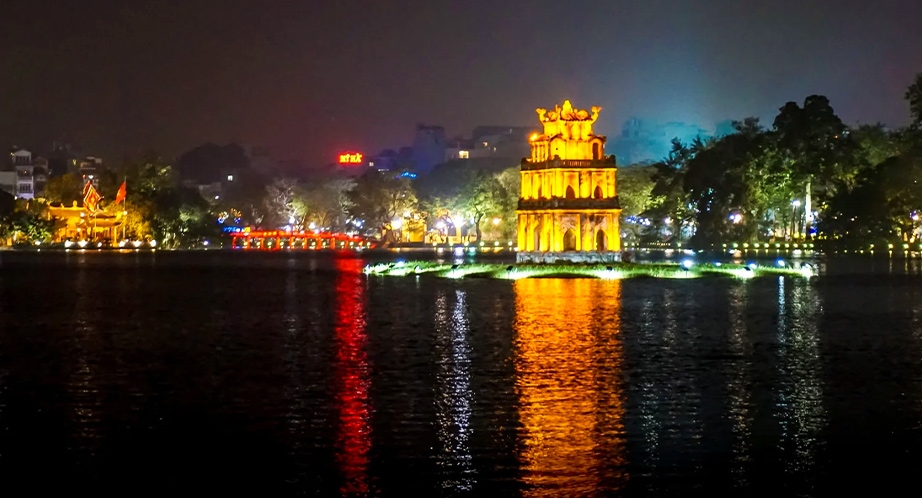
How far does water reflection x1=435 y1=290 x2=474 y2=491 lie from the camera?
59.4 feet

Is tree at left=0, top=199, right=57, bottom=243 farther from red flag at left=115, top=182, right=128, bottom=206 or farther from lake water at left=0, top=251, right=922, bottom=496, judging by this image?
lake water at left=0, top=251, right=922, bottom=496

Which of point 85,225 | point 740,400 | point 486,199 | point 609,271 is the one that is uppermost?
point 486,199

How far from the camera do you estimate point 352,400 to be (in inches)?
958

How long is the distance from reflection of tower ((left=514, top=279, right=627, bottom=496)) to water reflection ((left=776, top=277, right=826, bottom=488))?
8.63 feet

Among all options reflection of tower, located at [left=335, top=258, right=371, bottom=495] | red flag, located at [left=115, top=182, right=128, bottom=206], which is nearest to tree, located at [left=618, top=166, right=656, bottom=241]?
red flag, located at [left=115, top=182, right=128, bottom=206]

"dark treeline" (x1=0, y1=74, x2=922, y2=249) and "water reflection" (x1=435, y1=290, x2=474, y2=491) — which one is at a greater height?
"dark treeline" (x1=0, y1=74, x2=922, y2=249)

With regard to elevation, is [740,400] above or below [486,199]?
below

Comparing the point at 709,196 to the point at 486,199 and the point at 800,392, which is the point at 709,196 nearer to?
the point at 486,199

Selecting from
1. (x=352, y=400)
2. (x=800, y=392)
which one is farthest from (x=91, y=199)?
(x=800, y=392)

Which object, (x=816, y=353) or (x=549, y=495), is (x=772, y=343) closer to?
(x=816, y=353)

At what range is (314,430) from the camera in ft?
69.4

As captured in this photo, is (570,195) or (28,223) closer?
(570,195)

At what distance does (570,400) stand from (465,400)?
79.0 inches

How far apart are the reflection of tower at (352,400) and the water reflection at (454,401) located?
1.20m
